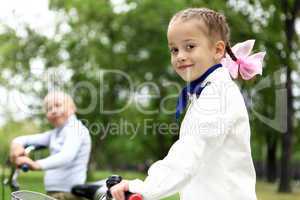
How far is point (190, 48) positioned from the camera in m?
2.46

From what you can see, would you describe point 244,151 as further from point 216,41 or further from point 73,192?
point 73,192

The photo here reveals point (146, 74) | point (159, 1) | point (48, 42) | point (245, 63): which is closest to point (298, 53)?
point (159, 1)

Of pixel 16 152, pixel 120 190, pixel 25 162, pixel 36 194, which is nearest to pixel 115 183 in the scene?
Answer: pixel 120 190

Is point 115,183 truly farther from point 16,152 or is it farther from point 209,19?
point 16,152

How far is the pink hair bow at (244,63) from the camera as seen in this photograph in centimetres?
288

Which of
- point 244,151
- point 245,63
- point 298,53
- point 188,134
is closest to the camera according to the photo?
point 188,134

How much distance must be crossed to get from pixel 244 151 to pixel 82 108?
22146mm

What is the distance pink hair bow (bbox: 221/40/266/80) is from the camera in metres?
2.88

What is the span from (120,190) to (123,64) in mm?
23713

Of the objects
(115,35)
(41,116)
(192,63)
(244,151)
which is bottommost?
(41,116)

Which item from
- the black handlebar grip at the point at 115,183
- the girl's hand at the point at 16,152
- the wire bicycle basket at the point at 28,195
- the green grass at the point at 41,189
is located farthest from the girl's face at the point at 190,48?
the girl's hand at the point at 16,152

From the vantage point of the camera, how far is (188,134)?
2.24 m

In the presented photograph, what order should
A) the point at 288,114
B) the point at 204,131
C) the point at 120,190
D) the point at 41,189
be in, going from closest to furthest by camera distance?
1. the point at 120,190
2. the point at 204,131
3. the point at 41,189
4. the point at 288,114

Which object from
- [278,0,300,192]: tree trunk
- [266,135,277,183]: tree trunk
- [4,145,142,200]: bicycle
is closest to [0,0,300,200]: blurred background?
[278,0,300,192]: tree trunk
